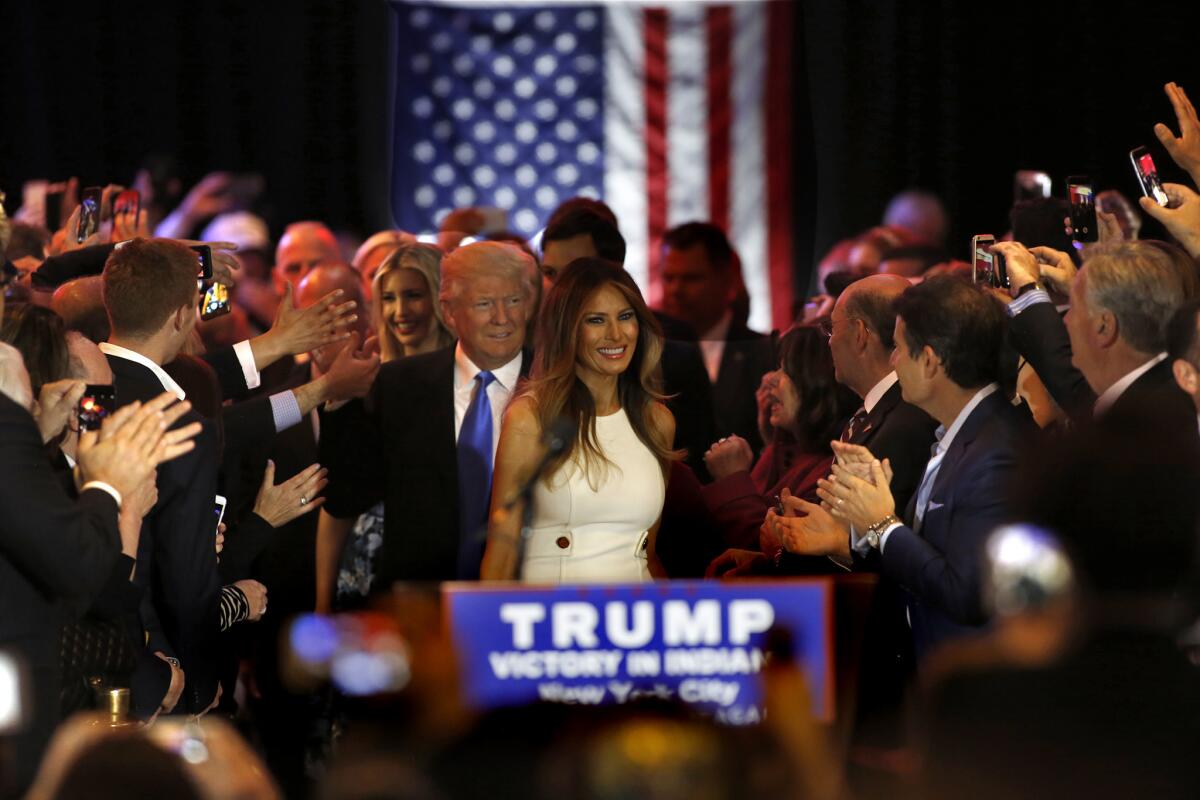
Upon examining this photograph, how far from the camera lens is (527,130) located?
29.4 ft

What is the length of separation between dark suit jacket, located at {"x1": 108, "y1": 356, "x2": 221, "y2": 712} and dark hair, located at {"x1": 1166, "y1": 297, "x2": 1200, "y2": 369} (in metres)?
2.17

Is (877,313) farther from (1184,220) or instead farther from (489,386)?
(489,386)

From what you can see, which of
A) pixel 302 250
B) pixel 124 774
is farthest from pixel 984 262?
pixel 302 250

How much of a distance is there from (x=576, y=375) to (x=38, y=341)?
4.55ft

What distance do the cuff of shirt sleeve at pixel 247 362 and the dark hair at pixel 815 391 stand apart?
166 cm

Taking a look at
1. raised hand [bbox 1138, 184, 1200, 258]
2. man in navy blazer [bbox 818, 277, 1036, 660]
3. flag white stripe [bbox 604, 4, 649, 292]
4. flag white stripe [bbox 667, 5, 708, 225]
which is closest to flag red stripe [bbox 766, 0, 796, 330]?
flag white stripe [bbox 667, 5, 708, 225]

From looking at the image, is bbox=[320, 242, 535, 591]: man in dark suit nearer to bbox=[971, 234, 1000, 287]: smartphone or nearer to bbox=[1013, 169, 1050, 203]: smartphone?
bbox=[971, 234, 1000, 287]: smartphone

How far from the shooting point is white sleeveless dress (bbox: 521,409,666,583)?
4.22m

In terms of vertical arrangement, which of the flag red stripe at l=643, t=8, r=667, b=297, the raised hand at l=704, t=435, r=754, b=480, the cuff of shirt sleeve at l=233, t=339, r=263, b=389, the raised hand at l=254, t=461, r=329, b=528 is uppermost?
the flag red stripe at l=643, t=8, r=667, b=297

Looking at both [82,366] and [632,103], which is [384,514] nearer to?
[82,366]

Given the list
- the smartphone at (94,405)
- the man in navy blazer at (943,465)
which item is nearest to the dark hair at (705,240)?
the man in navy blazer at (943,465)

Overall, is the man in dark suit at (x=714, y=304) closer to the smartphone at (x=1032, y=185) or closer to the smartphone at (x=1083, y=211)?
the smartphone at (x=1032, y=185)

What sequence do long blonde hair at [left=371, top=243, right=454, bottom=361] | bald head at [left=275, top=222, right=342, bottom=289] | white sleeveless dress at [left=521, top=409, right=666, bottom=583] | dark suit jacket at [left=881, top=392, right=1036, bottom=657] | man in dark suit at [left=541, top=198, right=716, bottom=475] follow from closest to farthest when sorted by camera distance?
dark suit jacket at [left=881, top=392, right=1036, bottom=657] < white sleeveless dress at [left=521, top=409, right=666, bottom=583] < man in dark suit at [left=541, top=198, right=716, bottom=475] < long blonde hair at [left=371, top=243, right=454, bottom=361] < bald head at [left=275, top=222, right=342, bottom=289]

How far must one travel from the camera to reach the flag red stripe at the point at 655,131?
880 centimetres
